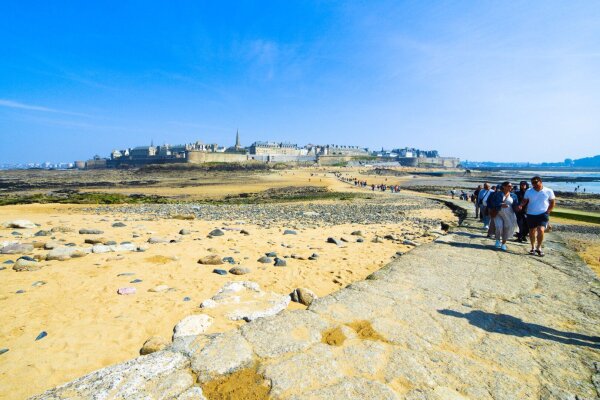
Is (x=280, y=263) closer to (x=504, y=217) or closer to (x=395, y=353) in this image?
(x=395, y=353)

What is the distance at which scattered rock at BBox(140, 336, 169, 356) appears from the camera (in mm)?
3465

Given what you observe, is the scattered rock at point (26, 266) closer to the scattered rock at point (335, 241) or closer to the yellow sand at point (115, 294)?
the yellow sand at point (115, 294)

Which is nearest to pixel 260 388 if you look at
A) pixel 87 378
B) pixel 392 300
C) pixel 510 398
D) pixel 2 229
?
pixel 87 378

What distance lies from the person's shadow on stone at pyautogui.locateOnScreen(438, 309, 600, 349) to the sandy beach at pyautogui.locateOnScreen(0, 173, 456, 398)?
7.71 feet

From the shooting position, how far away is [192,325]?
3.94 m

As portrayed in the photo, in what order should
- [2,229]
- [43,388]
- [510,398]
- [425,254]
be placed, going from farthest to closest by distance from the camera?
[2,229], [425,254], [43,388], [510,398]

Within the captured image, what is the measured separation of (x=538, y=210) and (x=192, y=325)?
7645 millimetres

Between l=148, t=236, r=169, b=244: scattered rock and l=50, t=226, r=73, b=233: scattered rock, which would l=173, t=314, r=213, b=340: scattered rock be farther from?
l=50, t=226, r=73, b=233: scattered rock

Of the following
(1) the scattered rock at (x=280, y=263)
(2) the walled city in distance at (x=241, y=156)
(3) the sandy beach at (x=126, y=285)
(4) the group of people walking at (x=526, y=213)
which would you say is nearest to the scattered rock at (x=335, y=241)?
(3) the sandy beach at (x=126, y=285)

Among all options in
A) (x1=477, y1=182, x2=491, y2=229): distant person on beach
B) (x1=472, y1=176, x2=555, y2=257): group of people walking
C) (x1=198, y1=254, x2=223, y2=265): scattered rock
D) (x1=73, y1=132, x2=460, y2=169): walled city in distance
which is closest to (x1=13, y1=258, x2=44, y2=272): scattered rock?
(x1=198, y1=254, x2=223, y2=265): scattered rock

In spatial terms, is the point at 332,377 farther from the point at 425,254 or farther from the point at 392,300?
the point at 425,254

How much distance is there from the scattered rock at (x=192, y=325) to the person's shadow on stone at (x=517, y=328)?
10.2 ft

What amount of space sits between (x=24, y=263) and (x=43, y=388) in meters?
4.30

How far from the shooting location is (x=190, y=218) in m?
13.9
